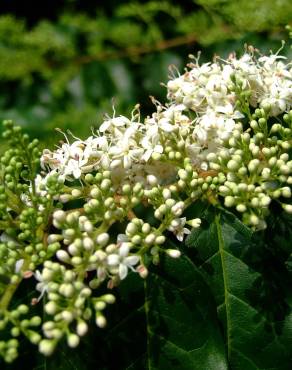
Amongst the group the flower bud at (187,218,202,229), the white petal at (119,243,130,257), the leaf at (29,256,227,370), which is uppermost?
the white petal at (119,243,130,257)

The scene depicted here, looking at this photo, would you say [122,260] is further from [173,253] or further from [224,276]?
[224,276]

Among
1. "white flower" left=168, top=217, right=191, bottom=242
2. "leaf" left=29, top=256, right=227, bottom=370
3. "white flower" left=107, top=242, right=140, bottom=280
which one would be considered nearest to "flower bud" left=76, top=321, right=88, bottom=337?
"white flower" left=107, top=242, right=140, bottom=280

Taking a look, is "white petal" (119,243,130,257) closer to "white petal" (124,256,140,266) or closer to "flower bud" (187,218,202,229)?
"white petal" (124,256,140,266)

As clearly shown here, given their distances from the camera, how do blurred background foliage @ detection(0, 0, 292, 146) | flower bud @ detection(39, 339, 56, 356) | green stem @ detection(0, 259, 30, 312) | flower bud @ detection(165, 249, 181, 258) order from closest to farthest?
flower bud @ detection(39, 339, 56, 356)
green stem @ detection(0, 259, 30, 312)
flower bud @ detection(165, 249, 181, 258)
blurred background foliage @ detection(0, 0, 292, 146)

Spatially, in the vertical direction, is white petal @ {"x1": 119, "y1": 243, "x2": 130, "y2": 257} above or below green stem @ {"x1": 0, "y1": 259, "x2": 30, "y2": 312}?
above

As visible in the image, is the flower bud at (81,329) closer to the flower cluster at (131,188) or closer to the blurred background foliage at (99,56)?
the flower cluster at (131,188)

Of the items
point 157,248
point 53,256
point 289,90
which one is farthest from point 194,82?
point 53,256

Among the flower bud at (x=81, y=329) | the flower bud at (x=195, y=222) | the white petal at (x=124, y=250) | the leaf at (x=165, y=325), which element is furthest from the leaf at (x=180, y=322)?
the flower bud at (x=81, y=329)

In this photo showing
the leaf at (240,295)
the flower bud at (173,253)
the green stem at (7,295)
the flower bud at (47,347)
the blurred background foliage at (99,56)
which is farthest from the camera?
the blurred background foliage at (99,56)
